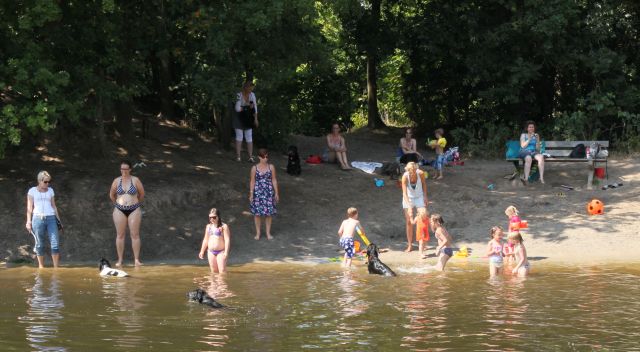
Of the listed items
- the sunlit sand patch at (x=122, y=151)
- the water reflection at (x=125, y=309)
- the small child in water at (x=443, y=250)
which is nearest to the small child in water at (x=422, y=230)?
the small child in water at (x=443, y=250)

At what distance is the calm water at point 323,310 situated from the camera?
9.52 m

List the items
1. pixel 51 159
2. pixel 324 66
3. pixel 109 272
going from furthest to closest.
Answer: pixel 324 66
pixel 51 159
pixel 109 272

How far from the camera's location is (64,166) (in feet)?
61.1

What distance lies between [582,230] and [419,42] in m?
10.5

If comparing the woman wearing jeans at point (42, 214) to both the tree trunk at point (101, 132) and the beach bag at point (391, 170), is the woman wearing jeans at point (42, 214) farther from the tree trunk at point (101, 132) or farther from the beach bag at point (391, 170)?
the beach bag at point (391, 170)

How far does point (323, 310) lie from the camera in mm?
11281

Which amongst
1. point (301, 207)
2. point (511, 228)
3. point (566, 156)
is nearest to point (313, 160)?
point (301, 207)

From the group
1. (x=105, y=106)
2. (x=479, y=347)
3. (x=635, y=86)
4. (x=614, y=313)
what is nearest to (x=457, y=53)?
(x=635, y=86)

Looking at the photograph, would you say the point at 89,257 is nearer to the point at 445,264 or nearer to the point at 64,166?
the point at 64,166

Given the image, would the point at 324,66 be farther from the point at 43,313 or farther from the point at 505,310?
the point at 43,313

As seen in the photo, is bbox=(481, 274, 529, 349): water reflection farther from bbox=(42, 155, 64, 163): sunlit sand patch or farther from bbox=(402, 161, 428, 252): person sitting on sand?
bbox=(42, 155, 64, 163): sunlit sand patch

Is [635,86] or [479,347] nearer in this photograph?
[479,347]

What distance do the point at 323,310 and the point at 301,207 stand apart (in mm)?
7290

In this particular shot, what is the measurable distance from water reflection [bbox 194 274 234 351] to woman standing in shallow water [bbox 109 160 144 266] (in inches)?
76.5
